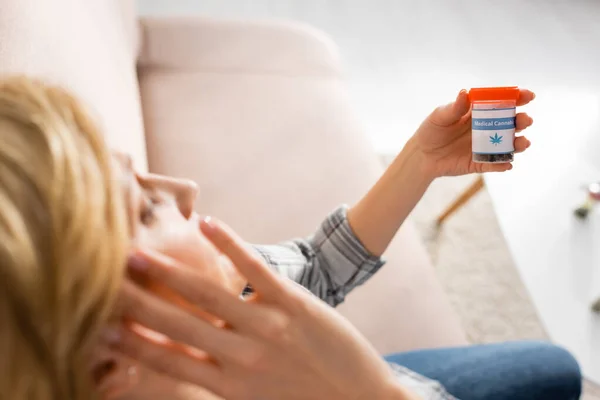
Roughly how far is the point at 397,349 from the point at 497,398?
22 centimetres

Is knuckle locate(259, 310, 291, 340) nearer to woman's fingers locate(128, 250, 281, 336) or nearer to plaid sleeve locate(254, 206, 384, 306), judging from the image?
woman's fingers locate(128, 250, 281, 336)

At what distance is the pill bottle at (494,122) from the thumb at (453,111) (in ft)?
0.06

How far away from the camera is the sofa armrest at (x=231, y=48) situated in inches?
55.7

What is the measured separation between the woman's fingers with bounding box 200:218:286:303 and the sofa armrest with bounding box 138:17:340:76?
981 mm

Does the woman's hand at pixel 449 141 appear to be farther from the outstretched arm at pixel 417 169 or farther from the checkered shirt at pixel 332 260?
the checkered shirt at pixel 332 260

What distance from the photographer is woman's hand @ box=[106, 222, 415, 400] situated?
1.55 feet

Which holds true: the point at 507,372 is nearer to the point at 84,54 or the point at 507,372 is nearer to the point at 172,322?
the point at 172,322

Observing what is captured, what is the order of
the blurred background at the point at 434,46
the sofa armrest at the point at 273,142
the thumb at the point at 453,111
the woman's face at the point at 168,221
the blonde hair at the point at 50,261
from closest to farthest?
the blonde hair at the point at 50,261 → the woman's face at the point at 168,221 → the thumb at the point at 453,111 → the sofa armrest at the point at 273,142 → the blurred background at the point at 434,46

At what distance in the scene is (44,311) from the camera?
1.36 feet

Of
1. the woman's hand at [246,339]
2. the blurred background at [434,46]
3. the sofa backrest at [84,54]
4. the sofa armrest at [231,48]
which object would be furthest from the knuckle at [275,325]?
the blurred background at [434,46]

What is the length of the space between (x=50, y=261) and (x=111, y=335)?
0.29ft

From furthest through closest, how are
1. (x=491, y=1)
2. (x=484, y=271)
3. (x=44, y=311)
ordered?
(x=491, y=1)
(x=484, y=271)
(x=44, y=311)

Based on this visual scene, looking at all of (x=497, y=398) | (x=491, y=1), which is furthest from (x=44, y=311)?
(x=491, y=1)

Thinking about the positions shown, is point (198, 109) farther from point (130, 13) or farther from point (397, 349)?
point (397, 349)
